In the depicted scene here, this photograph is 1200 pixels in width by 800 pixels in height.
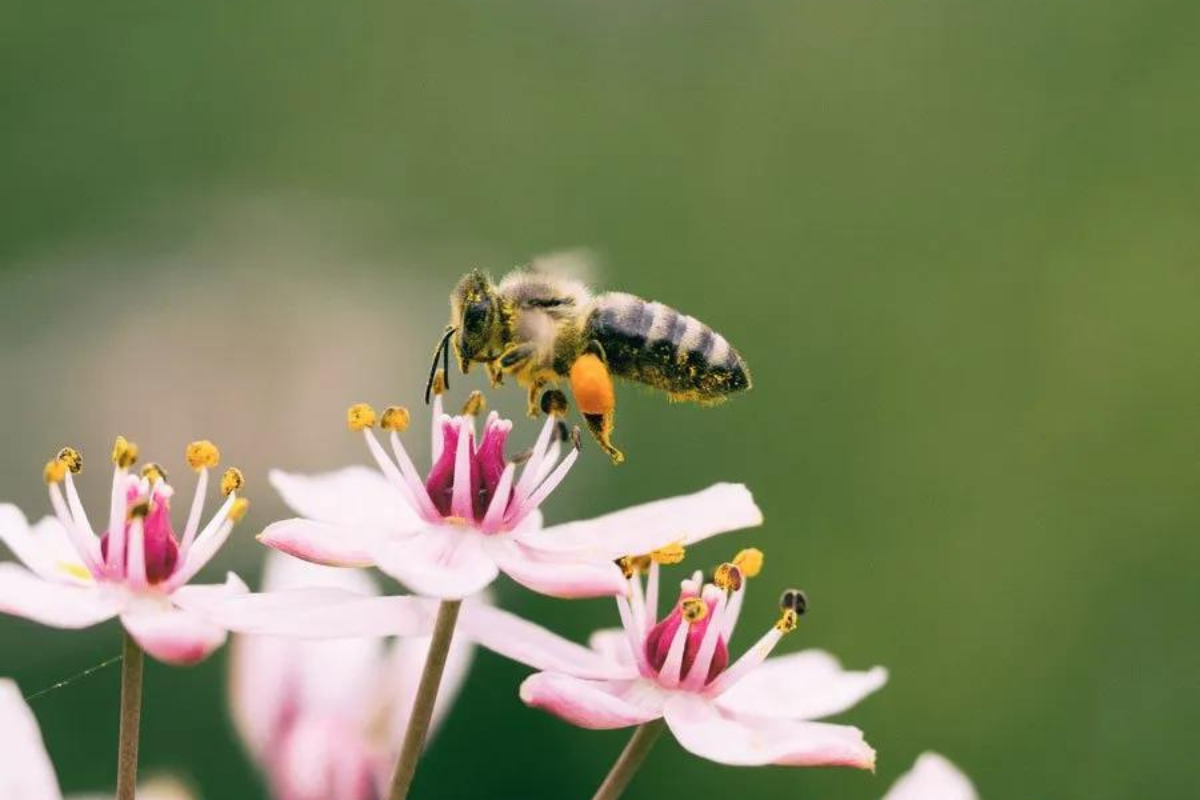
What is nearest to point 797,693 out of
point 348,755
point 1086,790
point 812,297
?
point 348,755

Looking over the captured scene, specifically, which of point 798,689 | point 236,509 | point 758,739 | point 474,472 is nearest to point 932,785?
point 798,689

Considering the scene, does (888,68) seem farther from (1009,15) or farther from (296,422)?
(296,422)

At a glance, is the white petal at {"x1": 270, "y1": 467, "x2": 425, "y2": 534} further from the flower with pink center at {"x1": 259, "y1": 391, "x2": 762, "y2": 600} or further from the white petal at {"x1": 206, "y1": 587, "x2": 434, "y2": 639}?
the white petal at {"x1": 206, "y1": 587, "x2": 434, "y2": 639}

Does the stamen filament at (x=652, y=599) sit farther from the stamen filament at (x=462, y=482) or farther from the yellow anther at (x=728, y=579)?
the stamen filament at (x=462, y=482)

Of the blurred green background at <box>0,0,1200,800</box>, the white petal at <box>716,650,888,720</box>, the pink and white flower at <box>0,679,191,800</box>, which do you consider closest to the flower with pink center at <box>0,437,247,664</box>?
the pink and white flower at <box>0,679,191,800</box>

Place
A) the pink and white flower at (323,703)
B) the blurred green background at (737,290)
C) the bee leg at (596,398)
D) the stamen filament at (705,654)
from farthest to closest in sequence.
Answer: the blurred green background at (737,290)
the pink and white flower at (323,703)
the bee leg at (596,398)
the stamen filament at (705,654)

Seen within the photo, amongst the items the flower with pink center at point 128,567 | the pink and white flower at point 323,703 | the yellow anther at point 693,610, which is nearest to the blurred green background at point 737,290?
the pink and white flower at point 323,703

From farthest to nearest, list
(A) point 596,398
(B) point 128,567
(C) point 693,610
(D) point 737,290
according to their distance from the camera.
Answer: (D) point 737,290, (A) point 596,398, (C) point 693,610, (B) point 128,567

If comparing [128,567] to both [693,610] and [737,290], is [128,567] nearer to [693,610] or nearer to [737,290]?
[693,610]
